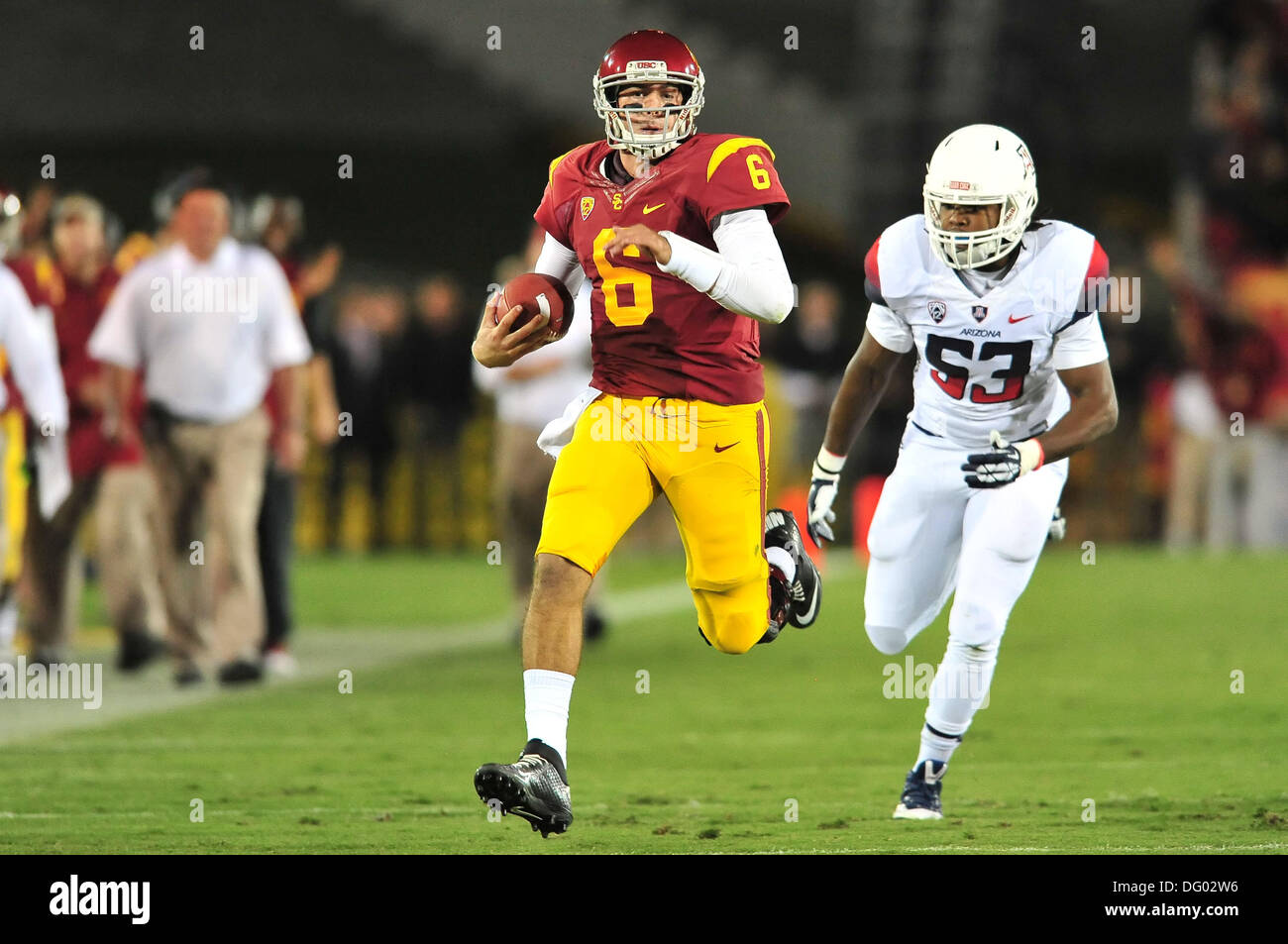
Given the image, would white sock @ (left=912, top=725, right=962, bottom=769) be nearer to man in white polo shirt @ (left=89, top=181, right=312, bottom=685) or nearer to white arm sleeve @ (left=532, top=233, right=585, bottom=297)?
white arm sleeve @ (left=532, top=233, right=585, bottom=297)

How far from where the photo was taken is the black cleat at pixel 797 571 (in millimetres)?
6062

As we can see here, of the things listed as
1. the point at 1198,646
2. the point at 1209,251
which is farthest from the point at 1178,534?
the point at 1198,646

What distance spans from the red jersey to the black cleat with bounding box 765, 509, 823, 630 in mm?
657

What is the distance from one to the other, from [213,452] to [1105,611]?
18.7 feet

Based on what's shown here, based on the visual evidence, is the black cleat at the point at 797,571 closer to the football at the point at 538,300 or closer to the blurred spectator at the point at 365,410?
the football at the point at 538,300

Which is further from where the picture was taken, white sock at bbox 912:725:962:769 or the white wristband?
white sock at bbox 912:725:962:769

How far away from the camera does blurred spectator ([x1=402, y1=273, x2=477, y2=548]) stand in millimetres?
16484

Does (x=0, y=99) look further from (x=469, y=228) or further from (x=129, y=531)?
(x=129, y=531)

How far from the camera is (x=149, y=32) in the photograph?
69.5ft

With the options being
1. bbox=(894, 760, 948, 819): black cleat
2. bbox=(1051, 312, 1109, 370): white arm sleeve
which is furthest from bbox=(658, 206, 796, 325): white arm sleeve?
bbox=(894, 760, 948, 819): black cleat

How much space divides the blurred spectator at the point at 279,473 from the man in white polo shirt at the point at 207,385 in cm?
27

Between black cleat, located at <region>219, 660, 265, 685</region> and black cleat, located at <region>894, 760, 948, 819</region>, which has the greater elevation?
black cleat, located at <region>219, 660, 265, 685</region>

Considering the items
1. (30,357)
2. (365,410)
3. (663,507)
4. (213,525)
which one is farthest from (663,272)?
(365,410)

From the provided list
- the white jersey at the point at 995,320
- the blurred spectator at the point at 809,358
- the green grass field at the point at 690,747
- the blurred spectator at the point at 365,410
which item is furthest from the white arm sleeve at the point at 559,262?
the blurred spectator at the point at 365,410
